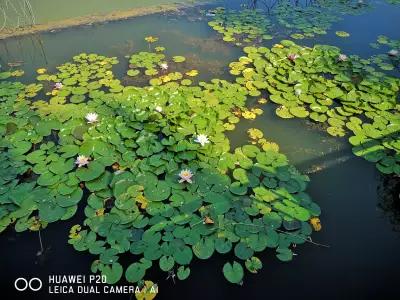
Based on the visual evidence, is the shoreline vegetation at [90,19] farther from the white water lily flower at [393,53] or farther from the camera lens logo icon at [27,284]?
the camera lens logo icon at [27,284]

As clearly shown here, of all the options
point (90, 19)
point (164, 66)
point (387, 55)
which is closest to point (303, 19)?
point (387, 55)

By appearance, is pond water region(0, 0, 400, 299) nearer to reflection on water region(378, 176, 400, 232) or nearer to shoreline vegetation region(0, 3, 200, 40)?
reflection on water region(378, 176, 400, 232)

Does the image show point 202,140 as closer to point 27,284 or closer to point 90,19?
point 27,284

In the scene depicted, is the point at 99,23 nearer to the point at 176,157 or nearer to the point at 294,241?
the point at 176,157

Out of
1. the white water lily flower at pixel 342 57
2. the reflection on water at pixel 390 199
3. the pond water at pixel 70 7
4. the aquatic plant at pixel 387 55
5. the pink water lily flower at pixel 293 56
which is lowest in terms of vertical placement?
the reflection on water at pixel 390 199

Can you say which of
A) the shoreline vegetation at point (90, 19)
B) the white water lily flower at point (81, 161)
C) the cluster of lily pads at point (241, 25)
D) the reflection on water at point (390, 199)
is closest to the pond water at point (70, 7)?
the shoreline vegetation at point (90, 19)

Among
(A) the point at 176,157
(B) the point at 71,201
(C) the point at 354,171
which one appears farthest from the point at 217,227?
(C) the point at 354,171
